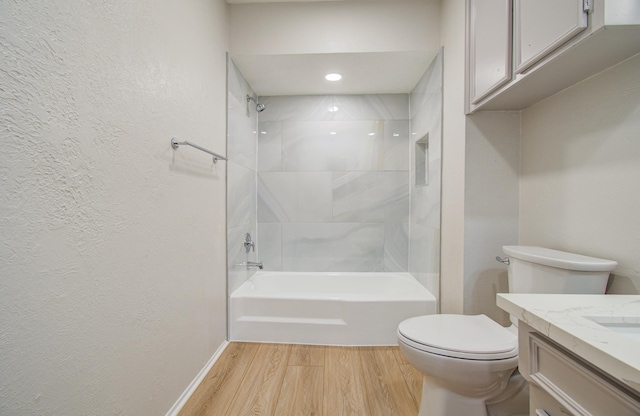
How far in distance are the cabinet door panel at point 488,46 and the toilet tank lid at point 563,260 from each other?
2.65 feet

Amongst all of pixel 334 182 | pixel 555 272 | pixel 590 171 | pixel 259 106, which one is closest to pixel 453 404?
pixel 555 272

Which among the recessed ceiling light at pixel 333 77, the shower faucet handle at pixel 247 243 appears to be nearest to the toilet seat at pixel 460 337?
the shower faucet handle at pixel 247 243

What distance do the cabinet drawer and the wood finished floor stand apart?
0.94 m

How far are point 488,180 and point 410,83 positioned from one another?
4.45ft

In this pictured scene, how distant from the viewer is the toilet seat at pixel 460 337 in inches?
43.1

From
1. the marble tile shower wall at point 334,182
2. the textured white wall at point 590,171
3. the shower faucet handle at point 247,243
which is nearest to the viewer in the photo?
the textured white wall at point 590,171

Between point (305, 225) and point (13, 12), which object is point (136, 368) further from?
point (305, 225)

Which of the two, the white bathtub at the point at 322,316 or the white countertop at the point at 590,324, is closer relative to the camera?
the white countertop at the point at 590,324

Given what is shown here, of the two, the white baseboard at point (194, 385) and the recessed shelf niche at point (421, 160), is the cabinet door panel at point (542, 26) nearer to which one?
the recessed shelf niche at point (421, 160)

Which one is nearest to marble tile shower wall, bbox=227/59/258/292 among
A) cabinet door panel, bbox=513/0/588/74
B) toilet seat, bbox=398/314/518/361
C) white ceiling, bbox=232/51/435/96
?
white ceiling, bbox=232/51/435/96

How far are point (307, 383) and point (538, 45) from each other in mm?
1981

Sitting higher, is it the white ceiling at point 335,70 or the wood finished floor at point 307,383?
the white ceiling at point 335,70

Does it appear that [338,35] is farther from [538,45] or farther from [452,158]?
[538,45]

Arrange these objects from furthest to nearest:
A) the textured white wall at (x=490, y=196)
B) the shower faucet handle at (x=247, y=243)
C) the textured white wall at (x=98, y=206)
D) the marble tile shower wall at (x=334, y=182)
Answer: the marble tile shower wall at (x=334, y=182) → the shower faucet handle at (x=247, y=243) → the textured white wall at (x=490, y=196) → the textured white wall at (x=98, y=206)
